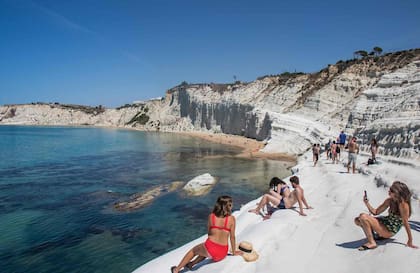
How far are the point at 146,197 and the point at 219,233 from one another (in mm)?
10137

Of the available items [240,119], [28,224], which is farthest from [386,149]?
[240,119]

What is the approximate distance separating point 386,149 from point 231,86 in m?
58.0

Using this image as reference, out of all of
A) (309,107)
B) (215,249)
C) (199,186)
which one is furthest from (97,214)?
(309,107)

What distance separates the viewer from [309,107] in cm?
4056

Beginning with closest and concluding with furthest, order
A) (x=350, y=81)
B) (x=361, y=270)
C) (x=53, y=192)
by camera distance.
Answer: (x=361, y=270), (x=53, y=192), (x=350, y=81)

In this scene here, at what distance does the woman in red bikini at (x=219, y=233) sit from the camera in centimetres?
505

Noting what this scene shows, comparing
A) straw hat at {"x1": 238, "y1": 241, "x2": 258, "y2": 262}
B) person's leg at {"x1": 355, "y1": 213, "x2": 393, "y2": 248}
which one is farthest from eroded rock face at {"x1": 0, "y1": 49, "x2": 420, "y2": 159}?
straw hat at {"x1": 238, "y1": 241, "x2": 258, "y2": 262}

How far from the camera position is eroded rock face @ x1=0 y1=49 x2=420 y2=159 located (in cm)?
1573

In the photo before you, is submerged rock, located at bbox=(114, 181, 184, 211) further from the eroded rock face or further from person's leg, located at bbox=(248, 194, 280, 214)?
the eroded rock face

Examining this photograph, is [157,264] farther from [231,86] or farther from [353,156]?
[231,86]

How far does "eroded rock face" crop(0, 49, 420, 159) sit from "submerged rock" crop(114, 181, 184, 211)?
10.8 meters

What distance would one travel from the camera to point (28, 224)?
11.0 metres

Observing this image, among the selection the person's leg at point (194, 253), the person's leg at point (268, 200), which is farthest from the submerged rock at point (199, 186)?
the person's leg at point (194, 253)

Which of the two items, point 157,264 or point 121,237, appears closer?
point 157,264
